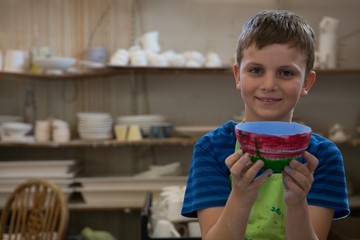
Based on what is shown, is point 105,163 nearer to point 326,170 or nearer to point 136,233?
point 136,233

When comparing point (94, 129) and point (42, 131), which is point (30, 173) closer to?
point (42, 131)

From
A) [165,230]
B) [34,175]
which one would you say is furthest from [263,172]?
[34,175]

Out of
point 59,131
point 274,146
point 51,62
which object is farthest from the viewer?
point 59,131

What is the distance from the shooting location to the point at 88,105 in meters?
3.29

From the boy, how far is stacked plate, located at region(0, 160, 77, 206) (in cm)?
205

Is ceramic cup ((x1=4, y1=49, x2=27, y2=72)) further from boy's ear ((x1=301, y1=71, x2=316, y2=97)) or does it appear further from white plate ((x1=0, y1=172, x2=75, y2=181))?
boy's ear ((x1=301, y1=71, x2=316, y2=97))

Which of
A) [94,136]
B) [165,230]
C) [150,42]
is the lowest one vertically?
[165,230]

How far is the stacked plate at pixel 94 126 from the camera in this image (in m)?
2.95

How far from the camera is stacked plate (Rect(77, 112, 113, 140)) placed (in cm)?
295

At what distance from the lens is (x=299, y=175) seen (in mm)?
791

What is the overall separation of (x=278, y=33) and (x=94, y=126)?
7.22ft

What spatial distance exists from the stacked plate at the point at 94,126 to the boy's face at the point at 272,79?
2114mm

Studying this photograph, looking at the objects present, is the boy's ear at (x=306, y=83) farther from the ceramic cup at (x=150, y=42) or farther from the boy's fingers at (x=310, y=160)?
the ceramic cup at (x=150, y=42)

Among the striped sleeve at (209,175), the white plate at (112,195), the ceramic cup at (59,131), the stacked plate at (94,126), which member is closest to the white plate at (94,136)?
the stacked plate at (94,126)
